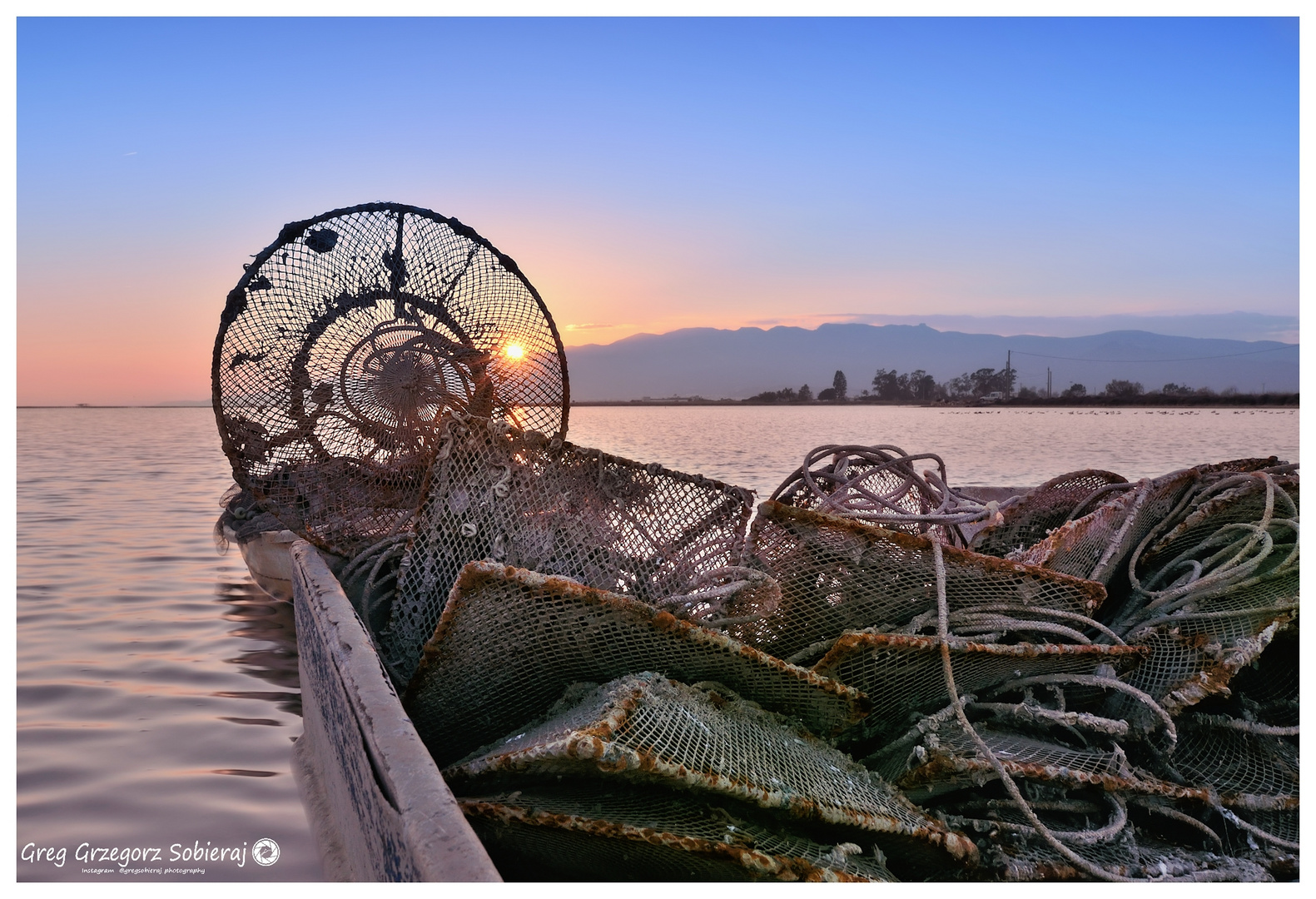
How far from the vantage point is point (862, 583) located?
2.57 meters

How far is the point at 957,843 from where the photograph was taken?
195 cm

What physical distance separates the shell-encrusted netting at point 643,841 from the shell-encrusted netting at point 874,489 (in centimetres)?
149

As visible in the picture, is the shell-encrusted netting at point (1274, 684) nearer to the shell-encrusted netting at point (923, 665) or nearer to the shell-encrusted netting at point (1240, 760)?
the shell-encrusted netting at point (1240, 760)

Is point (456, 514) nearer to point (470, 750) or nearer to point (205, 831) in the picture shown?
point (470, 750)

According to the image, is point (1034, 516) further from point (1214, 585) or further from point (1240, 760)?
point (1240, 760)

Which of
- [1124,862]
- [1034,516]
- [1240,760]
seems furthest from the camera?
[1034,516]

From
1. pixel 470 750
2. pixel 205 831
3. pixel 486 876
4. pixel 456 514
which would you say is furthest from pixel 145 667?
pixel 486 876

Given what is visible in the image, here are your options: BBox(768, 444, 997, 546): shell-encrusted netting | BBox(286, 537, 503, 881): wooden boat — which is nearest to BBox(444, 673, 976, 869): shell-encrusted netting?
BBox(286, 537, 503, 881): wooden boat

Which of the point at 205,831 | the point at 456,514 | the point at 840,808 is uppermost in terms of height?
the point at 456,514

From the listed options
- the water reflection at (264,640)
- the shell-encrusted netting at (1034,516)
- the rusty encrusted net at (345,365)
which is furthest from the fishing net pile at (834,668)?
the water reflection at (264,640)

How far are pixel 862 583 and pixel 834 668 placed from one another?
14.4 inches

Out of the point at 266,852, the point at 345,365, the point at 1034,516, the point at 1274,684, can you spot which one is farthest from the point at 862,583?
the point at 345,365

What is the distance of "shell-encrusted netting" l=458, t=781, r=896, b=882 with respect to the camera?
1.66 m

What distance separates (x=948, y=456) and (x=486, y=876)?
14.5m
